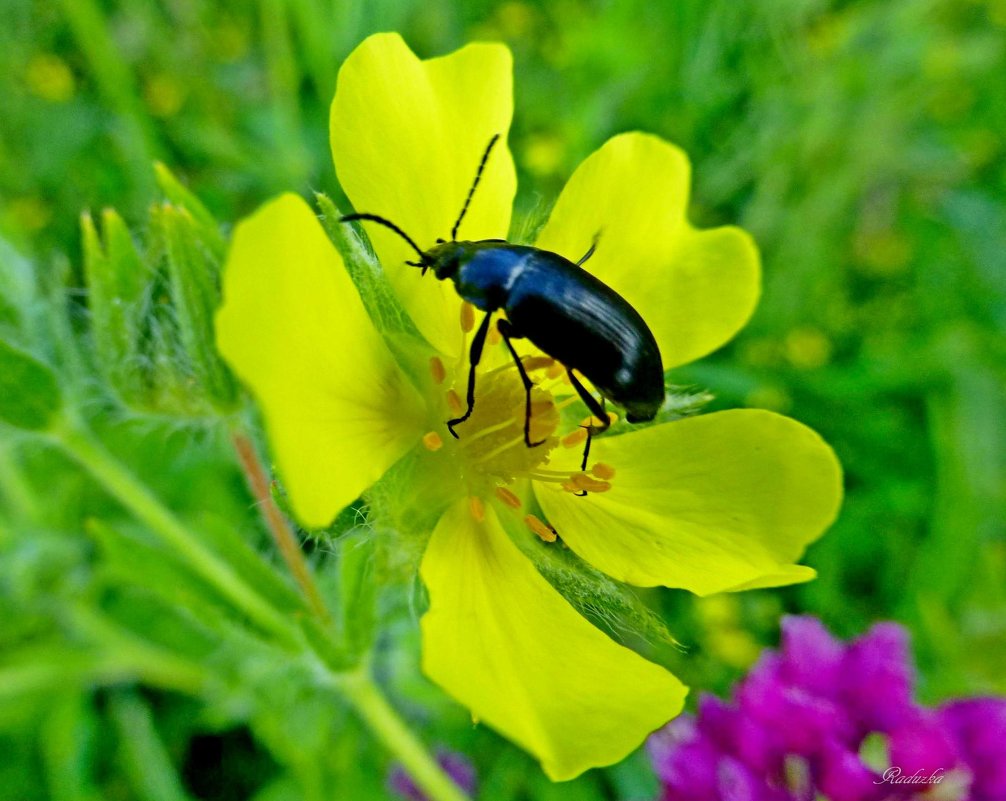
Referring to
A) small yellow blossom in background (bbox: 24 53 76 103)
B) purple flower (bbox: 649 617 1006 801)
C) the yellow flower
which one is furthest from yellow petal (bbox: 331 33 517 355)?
small yellow blossom in background (bbox: 24 53 76 103)

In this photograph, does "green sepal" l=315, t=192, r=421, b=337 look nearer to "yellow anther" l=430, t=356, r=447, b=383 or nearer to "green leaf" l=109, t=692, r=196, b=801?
"yellow anther" l=430, t=356, r=447, b=383

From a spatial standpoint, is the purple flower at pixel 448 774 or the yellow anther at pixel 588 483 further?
the purple flower at pixel 448 774

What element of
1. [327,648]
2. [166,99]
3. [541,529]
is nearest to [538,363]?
[541,529]

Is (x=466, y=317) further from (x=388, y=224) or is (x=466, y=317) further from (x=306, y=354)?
(x=306, y=354)

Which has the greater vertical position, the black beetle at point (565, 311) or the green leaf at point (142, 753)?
the black beetle at point (565, 311)

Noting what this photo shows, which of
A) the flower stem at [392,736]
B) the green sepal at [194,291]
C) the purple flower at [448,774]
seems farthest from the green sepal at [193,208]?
the purple flower at [448,774]

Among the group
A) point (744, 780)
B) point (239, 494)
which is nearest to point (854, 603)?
point (744, 780)

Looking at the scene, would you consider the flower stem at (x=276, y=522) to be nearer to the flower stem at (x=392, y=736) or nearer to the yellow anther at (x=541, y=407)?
the flower stem at (x=392, y=736)
